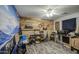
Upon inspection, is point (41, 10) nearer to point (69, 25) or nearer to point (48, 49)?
point (69, 25)

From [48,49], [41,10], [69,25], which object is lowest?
[48,49]

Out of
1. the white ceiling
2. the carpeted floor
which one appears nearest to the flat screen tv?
the white ceiling

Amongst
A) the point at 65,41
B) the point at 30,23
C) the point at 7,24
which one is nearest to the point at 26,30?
the point at 30,23

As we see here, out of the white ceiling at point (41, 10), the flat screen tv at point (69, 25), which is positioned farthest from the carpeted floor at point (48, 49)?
the white ceiling at point (41, 10)

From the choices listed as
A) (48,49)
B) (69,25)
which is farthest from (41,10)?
Answer: (48,49)

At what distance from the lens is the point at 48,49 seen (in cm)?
187

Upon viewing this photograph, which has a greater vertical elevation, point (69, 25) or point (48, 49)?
point (69, 25)

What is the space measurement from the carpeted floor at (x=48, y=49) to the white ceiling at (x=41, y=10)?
0.51 metres

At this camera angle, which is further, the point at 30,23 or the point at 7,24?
the point at 30,23

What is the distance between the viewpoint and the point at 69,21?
1851mm

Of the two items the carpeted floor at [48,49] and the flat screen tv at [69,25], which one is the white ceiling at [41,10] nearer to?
the flat screen tv at [69,25]

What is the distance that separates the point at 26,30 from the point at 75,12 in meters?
0.92

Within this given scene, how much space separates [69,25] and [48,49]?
58cm
